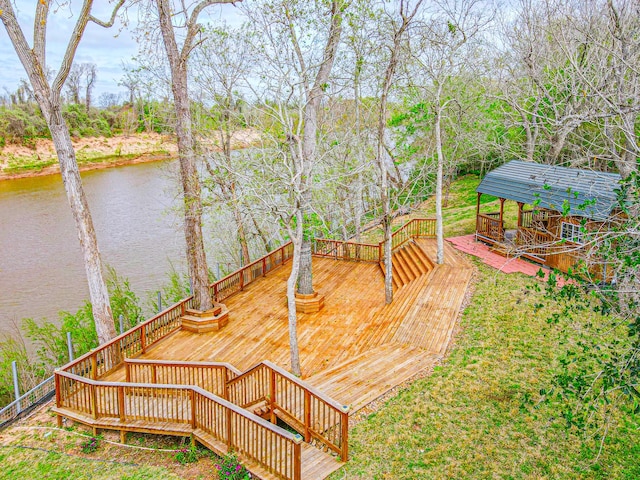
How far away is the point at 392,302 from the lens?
1335 centimetres

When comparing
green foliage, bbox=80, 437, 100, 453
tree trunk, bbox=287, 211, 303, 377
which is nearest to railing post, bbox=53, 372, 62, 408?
green foliage, bbox=80, 437, 100, 453

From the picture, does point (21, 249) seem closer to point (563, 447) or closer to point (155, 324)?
point (155, 324)

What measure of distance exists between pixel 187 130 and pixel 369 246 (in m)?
8.10

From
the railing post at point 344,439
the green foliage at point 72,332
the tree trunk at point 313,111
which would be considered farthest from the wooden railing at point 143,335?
the railing post at point 344,439

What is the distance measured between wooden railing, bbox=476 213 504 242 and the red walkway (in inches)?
15.7

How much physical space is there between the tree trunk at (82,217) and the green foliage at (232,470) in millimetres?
6136

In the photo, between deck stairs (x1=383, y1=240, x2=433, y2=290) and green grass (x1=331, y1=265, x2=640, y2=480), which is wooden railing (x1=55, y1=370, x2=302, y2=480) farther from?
deck stairs (x1=383, y1=240, x2=433, y2=290)

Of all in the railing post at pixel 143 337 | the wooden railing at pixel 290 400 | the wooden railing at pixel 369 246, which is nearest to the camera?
the wooden railing at pixel 290 400

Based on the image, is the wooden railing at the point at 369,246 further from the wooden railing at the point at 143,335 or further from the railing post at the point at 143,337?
the railing post at the point at 143,337

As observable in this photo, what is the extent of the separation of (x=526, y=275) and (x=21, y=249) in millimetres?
22135

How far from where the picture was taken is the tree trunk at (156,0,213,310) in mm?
11508

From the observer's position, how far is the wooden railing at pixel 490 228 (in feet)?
51.4

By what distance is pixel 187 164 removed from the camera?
475 inches

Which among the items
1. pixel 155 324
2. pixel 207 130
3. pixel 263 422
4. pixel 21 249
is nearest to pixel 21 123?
pixel 21 249
